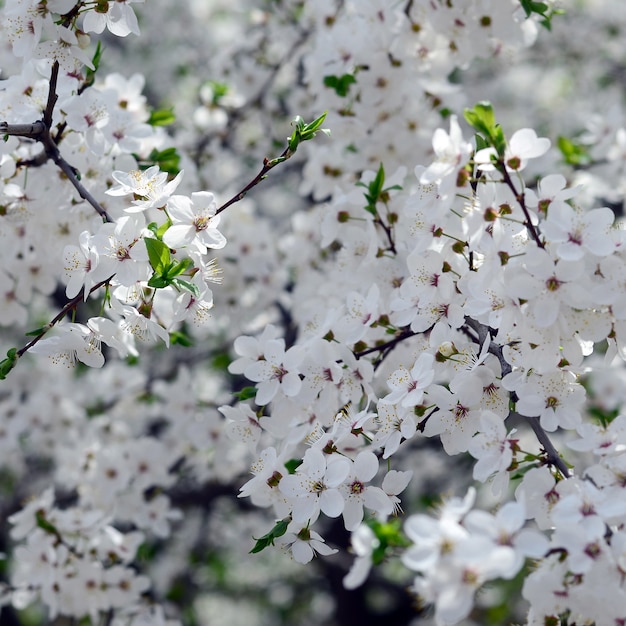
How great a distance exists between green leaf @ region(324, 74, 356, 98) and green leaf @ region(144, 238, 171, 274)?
152cm

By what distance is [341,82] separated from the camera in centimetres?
315

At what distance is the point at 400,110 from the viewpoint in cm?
335

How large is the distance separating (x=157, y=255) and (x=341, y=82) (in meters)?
1.55

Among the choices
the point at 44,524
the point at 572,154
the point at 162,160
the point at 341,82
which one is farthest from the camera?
the point at 572,154

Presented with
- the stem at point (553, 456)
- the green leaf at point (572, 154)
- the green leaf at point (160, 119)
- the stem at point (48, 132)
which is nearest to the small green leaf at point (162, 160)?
the green leaf at point (160, 119)

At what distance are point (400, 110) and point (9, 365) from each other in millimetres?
2067

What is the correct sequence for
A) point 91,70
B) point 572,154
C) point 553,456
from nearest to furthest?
point 553,456
point 91,70
point 572,154

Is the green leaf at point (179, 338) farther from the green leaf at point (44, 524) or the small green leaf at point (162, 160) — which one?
the green leaf at point (44, 524)

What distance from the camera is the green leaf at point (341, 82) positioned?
123 inches

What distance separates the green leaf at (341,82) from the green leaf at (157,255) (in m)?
1.52

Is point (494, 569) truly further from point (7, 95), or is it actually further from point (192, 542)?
point (192, 542)

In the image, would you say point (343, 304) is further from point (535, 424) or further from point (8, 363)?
point (8, 363)

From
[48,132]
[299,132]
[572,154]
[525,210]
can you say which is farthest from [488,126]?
[572,154]

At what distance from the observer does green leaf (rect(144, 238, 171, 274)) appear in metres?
1.95
